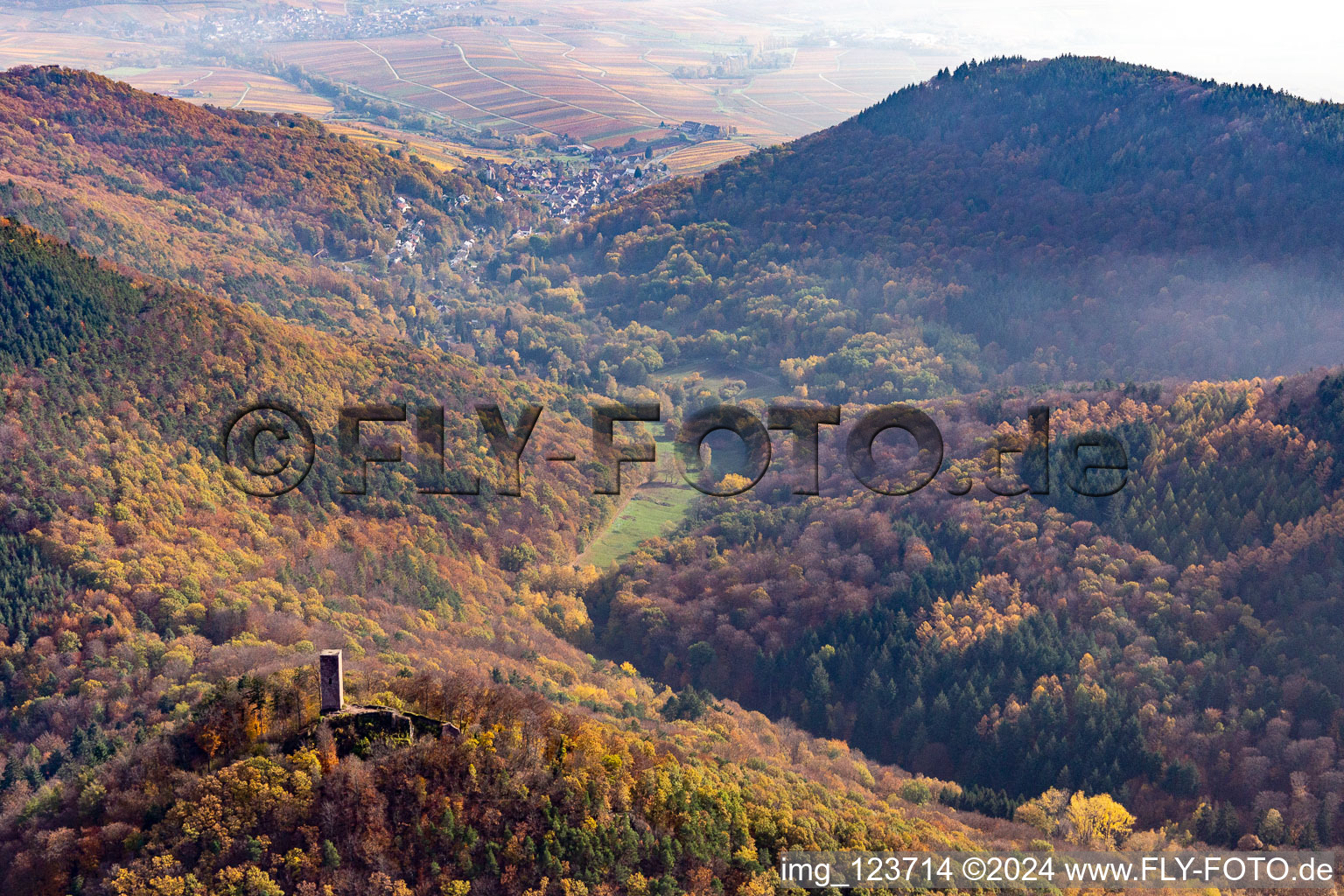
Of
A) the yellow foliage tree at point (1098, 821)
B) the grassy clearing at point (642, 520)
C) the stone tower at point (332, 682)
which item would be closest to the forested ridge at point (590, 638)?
the yellow foliage tree at point (1098, 821)

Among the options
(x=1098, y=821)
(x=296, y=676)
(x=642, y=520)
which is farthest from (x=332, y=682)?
(x=642, y=520)

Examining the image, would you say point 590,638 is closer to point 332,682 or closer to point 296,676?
point 296,676

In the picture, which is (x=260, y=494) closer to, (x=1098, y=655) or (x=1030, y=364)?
(x=1098, y=655)

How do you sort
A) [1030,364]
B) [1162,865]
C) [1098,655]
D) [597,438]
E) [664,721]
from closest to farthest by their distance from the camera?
[1162,865] < [664,721] < [1098,655] < [597,438] < [1030,364]

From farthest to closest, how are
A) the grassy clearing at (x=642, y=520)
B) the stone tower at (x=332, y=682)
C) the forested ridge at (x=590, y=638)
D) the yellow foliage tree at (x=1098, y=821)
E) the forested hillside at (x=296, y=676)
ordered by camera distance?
the grassy clearing at (x=642, y=520) < the yellow foliage tree at (x=1098, y=821) < the forested ridge at (x=590, y=638) < the forested hillside at (x=296, y=676) < the stone tower at (x=332, y=682)

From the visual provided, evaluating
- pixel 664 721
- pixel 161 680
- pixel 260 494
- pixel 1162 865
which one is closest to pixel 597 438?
pixel 260 494

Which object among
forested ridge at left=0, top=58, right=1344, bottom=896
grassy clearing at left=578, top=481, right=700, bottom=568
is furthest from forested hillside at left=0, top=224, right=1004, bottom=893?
grassy clearing at left=578, top=481, right=700, bottom=568

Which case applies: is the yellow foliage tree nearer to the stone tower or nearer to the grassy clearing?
the stone tower

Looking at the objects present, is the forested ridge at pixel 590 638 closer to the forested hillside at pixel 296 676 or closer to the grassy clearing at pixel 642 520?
the forested hillside at pixel 296 676
